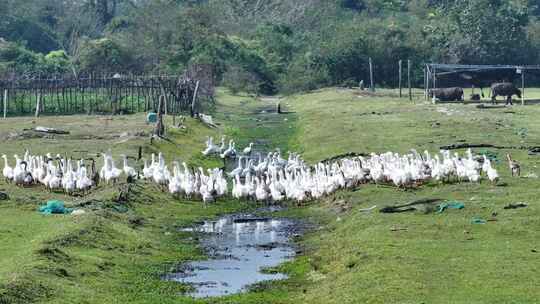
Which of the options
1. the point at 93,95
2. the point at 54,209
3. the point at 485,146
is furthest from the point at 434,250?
the point at 93,95

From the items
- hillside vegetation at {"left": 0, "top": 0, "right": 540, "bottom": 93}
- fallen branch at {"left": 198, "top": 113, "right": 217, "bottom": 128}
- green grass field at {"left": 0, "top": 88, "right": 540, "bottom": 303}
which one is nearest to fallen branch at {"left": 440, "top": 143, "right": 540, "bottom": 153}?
green grass field at {"left": 0, "top": 88, "right": 540, "bottom": 303}

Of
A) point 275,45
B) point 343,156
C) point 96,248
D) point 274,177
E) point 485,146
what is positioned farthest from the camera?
point 275,45

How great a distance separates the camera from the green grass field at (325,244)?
2042 centimetres

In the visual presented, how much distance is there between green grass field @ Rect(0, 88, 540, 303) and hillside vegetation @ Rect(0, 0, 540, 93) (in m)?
44.4

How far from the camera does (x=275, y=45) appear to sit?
340 ft

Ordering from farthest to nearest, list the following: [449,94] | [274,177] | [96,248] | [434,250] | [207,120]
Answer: [449,94] → [207,120] → [274,177] → [96,248] → [434,250]

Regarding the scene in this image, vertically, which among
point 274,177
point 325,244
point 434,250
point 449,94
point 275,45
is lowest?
point 325,244

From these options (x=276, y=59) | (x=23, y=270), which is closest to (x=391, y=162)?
(x=23, y=270)

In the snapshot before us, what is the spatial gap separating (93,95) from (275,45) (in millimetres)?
37787

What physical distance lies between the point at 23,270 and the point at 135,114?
136 feet

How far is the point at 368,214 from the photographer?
29766 mm

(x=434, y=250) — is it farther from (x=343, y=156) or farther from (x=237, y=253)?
(x=343, y=156)

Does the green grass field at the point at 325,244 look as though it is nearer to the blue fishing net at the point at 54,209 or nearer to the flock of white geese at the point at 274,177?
the blue fishing net at the point at 54,209

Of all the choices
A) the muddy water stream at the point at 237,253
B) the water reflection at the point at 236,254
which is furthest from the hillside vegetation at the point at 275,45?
the water reflection at the point at 236,254
